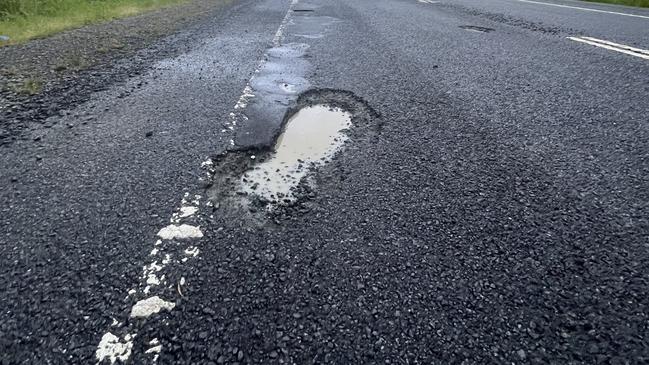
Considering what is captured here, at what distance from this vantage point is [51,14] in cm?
700

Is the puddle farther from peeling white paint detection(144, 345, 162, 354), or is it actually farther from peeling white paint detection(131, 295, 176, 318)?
peeling white paint detection(144, 345, 162, 354)

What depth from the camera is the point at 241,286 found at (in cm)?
131

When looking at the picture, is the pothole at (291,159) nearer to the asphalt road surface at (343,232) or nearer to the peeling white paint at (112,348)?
the asphalt road surface at (343,232)

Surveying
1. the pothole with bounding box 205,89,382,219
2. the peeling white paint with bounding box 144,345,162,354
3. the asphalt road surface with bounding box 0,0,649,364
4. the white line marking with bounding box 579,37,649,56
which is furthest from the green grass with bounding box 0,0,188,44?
the white line marking with bounding box 579,37,649,56

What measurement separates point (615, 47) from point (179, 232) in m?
5.76

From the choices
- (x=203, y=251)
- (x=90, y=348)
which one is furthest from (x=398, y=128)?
(x=90, y=348)

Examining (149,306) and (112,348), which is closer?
(112,348)

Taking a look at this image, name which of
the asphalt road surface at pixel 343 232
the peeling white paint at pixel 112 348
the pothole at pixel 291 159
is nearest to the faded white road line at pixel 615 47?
the asphalt road surface at pixel 343 232

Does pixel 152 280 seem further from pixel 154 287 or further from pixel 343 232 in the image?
pixel 343 232

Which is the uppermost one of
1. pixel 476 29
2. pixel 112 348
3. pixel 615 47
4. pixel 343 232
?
pixel 476 29

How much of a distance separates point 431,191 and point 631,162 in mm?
1292

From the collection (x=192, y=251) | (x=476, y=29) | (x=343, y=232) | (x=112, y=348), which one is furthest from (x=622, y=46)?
(x=112, y=348)

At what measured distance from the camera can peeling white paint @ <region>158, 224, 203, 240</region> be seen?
1528 millimetres

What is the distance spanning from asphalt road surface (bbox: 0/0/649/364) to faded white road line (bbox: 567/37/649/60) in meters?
1.27
